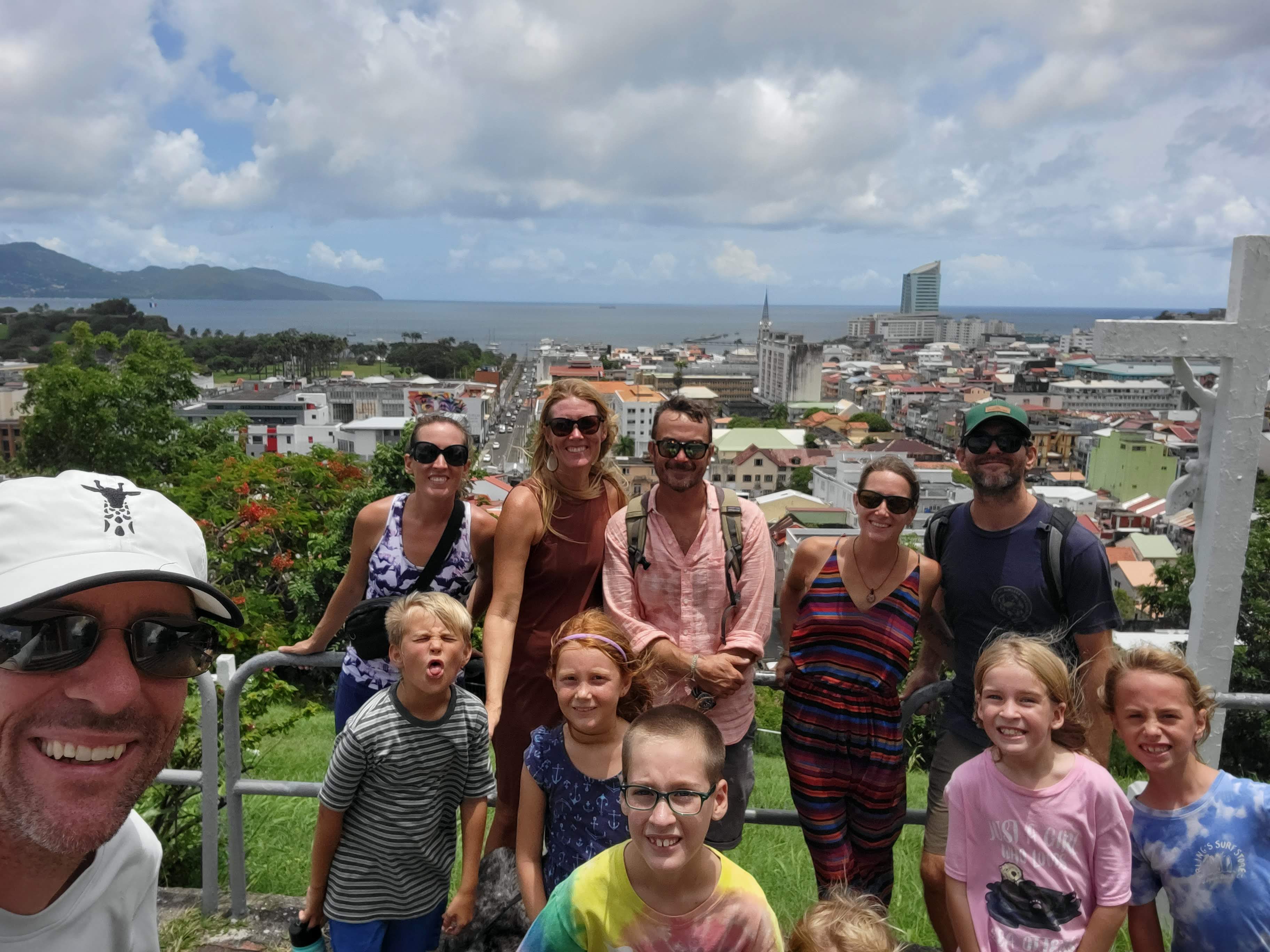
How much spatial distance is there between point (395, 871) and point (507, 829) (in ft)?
1.01

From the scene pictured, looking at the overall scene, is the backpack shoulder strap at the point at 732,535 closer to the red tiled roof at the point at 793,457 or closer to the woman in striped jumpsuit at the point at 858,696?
the woman in striped jumpsuit at the point at 858,696

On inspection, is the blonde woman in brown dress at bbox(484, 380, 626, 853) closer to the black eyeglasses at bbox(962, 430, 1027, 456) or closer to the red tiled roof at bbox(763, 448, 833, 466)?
the black eyeglasses at bbox(962, 430, 1027, 456)

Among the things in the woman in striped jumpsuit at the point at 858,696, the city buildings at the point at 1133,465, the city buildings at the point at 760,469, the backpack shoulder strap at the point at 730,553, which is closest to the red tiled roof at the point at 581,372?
the city buildings at the point at 760,469

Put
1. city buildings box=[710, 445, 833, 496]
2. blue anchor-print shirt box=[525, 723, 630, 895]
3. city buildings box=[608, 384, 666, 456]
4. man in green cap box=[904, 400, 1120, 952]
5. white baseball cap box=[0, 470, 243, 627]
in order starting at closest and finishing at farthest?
white baseball cap box=[0, 470, 243, 627], blue anchor-print shirt box=[525, 723, 630, 895], man in green cap box=[904, 400, 1120, 952], city buildings box=[710, 445, 833, 496], city buildings box=[608, 384, 666, 456]

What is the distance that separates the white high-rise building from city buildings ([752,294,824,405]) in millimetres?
41

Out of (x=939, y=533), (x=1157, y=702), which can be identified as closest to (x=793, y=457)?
(x=939, y=533)

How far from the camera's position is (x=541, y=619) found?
2.35 m

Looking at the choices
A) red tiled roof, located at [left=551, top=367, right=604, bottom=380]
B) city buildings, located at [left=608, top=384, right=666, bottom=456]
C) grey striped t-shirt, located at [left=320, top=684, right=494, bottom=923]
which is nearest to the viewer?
grey striped t-shirt, located at [left=320, top=684, right=494, bottom=923]

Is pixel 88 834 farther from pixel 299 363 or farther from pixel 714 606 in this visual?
pixel 299 363

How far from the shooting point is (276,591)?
39.6 ft

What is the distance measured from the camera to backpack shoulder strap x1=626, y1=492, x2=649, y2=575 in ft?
7.36

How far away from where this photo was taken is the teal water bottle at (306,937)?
6.95 feet

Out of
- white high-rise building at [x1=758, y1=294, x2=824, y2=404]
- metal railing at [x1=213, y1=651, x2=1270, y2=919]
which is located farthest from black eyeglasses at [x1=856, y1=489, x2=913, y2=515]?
white high-rise building at [x1=758, y1=294, x2=824, y2=404]

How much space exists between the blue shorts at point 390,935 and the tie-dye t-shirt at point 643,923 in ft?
2.09
